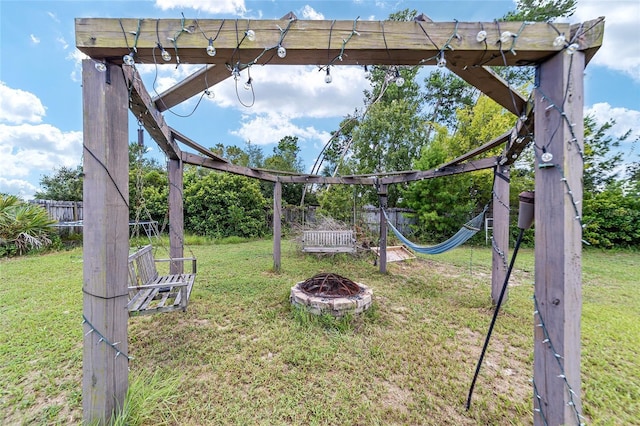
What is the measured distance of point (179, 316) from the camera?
277 centimetres

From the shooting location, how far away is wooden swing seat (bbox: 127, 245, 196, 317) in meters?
1.96

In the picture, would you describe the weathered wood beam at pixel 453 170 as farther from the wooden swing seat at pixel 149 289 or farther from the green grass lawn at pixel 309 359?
the wooden swing seat at pixel 149 289

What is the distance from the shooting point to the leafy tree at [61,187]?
9.36 m

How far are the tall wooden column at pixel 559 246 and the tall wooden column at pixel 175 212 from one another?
3651mm

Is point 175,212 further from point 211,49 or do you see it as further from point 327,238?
point 327,238

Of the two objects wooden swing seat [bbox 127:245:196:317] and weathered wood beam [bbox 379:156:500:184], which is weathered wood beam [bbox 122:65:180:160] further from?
weathered wood beam [bbox 379:156:500:184]

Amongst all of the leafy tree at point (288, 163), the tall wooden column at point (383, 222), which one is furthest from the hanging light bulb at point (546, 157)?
the leafy tree at point (288, 163)

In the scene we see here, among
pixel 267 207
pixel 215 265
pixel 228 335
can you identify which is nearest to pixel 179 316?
pixel 228 335

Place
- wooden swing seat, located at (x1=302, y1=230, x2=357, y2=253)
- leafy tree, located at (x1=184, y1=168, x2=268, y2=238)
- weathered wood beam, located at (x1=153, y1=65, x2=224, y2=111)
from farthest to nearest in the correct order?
leafy tree, located at (x1=184, y1=168, x2=268, y2=238) → wooden swing seat, located at (x1=302, y1=230, x2=357, y2=253) → weathered wood beam, located at (x1=153, y1=65, x2=224, y2=111)

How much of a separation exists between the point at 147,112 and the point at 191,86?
0.42 metres

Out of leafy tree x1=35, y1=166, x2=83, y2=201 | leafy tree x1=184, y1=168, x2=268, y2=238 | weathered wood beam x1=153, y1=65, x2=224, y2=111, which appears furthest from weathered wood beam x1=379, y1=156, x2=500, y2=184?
leafy tree x1=35, y1=166, x2=83, y2=201

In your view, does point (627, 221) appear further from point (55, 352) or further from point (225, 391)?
point (55, 352)

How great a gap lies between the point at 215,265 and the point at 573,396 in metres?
5.35

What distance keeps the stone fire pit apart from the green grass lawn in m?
0.12
